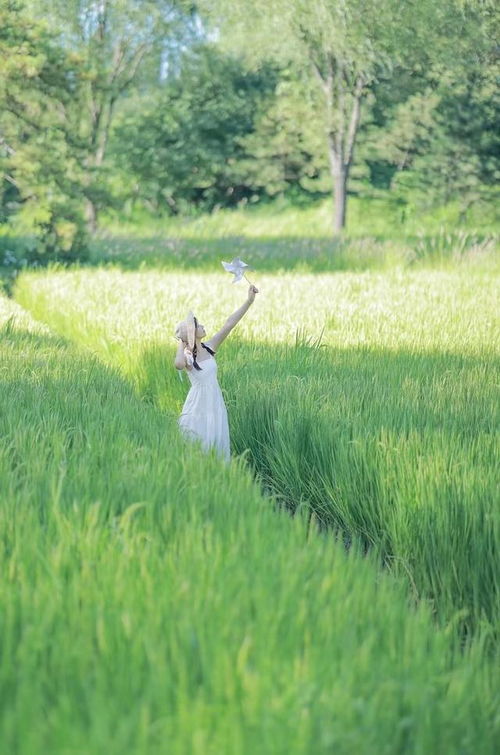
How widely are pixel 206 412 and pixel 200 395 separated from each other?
110 millimetres

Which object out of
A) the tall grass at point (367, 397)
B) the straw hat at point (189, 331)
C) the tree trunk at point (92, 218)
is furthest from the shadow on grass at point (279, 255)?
the straw hat at point (189, 331)

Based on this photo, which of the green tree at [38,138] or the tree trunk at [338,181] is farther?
the tree trunk at [338,181]

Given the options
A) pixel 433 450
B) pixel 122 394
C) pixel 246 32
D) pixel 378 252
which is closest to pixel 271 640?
pixel 433 450

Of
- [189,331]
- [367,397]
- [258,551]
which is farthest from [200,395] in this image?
[258,551]

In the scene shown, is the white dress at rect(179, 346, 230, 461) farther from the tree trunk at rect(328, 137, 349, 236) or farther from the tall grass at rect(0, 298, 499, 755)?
the tree trunk at rect(328, 137, 349, 236)

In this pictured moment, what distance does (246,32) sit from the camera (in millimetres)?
23328

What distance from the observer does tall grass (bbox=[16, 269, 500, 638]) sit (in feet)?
12.2

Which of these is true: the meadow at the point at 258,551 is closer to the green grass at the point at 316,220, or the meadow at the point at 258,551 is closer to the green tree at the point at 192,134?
the green grass at the point at 316,220

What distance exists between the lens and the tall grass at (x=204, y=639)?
188cm

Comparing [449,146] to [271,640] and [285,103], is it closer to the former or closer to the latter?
[285,103]

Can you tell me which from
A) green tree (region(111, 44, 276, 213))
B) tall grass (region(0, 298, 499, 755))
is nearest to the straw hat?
tall grass (region(0, 298, 499, 755))

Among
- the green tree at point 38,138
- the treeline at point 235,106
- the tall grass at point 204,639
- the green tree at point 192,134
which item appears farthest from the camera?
the green tree at point 192,134

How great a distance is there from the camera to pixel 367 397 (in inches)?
220

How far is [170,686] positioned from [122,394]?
3754 mm
